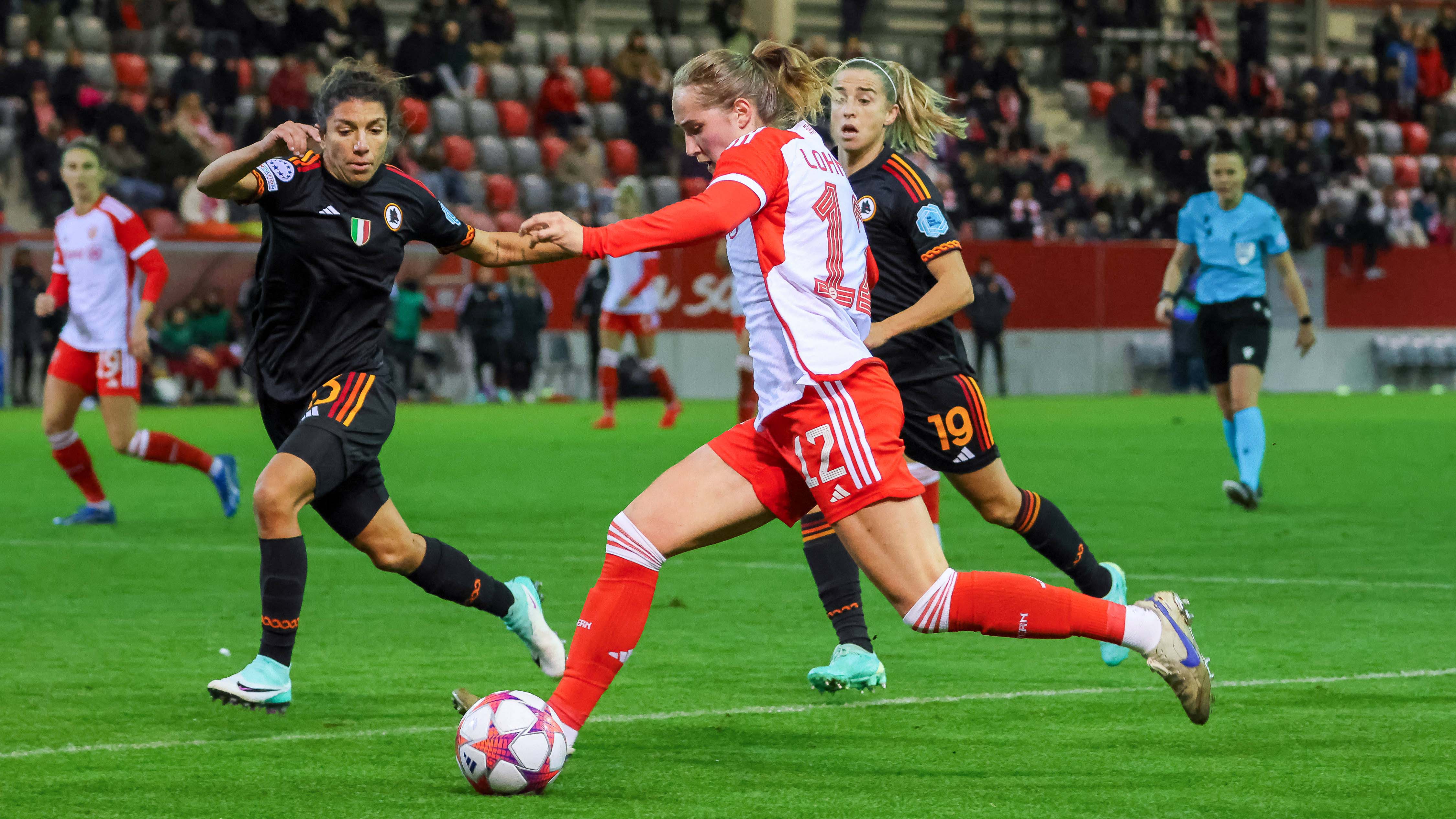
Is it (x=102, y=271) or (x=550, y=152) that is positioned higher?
(x=102, y=271)

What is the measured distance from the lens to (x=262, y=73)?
2627 cm

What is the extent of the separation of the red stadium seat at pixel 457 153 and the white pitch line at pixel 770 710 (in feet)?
70.9

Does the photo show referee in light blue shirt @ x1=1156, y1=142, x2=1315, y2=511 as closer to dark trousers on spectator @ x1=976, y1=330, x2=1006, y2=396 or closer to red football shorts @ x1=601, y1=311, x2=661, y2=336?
red football shorts @ x1=601, y1=311, x2=661, y2=336

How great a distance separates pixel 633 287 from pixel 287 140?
14.1m

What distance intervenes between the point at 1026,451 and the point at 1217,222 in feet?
16.9

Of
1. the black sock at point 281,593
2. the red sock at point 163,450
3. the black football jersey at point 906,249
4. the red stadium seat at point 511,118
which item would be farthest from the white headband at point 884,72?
the red stadium seat at point 511,118

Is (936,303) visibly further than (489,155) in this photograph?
No

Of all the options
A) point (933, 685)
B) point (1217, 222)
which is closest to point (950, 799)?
point (933, 685)

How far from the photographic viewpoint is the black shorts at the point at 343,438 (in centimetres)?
583

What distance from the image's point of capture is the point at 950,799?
458 centimetres

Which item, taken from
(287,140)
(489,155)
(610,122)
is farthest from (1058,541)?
(610,122)

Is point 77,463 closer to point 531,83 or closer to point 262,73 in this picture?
point 262,73

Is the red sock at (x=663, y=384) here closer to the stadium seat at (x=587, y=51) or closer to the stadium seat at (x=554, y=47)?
the stadium seat at (x=554, y=47)

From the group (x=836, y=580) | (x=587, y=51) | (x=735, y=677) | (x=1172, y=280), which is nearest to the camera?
(x=836, y=580)
